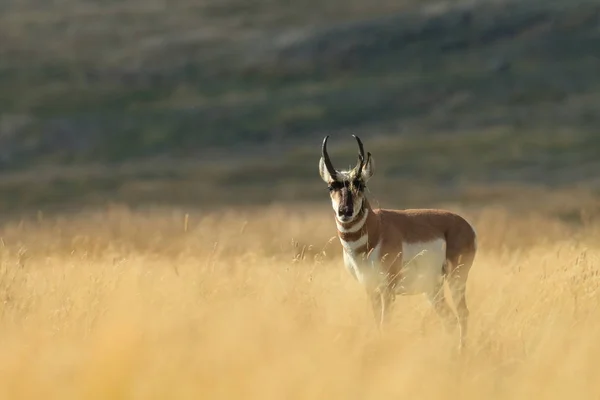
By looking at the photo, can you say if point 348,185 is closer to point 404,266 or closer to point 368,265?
point 368,265

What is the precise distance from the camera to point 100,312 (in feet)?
28.1

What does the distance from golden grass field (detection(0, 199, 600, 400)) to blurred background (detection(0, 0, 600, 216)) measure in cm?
3909

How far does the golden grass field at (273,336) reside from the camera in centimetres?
612

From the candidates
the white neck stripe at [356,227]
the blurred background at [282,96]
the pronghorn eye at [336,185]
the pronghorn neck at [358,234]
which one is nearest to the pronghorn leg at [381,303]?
the pronghorn neck at [358,234]

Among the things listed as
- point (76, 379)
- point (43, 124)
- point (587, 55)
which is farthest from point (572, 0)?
point (76, 379)

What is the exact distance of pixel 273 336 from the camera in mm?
7473

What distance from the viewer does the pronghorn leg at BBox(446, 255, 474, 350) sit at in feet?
31.1

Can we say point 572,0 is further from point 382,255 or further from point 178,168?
point 382,255

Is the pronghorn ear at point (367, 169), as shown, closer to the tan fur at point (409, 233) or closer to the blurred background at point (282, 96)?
the tan fur at point (409, 233)

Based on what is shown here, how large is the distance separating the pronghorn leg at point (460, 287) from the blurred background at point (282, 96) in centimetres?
3907

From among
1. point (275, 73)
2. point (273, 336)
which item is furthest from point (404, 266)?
point (275, 73)

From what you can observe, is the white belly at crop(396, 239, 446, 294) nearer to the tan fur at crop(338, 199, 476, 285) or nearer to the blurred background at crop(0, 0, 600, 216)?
the tan fur at crop(338, 199, 476, 285)

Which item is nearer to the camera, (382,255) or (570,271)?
(382,255)

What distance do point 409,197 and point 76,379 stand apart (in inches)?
1575
